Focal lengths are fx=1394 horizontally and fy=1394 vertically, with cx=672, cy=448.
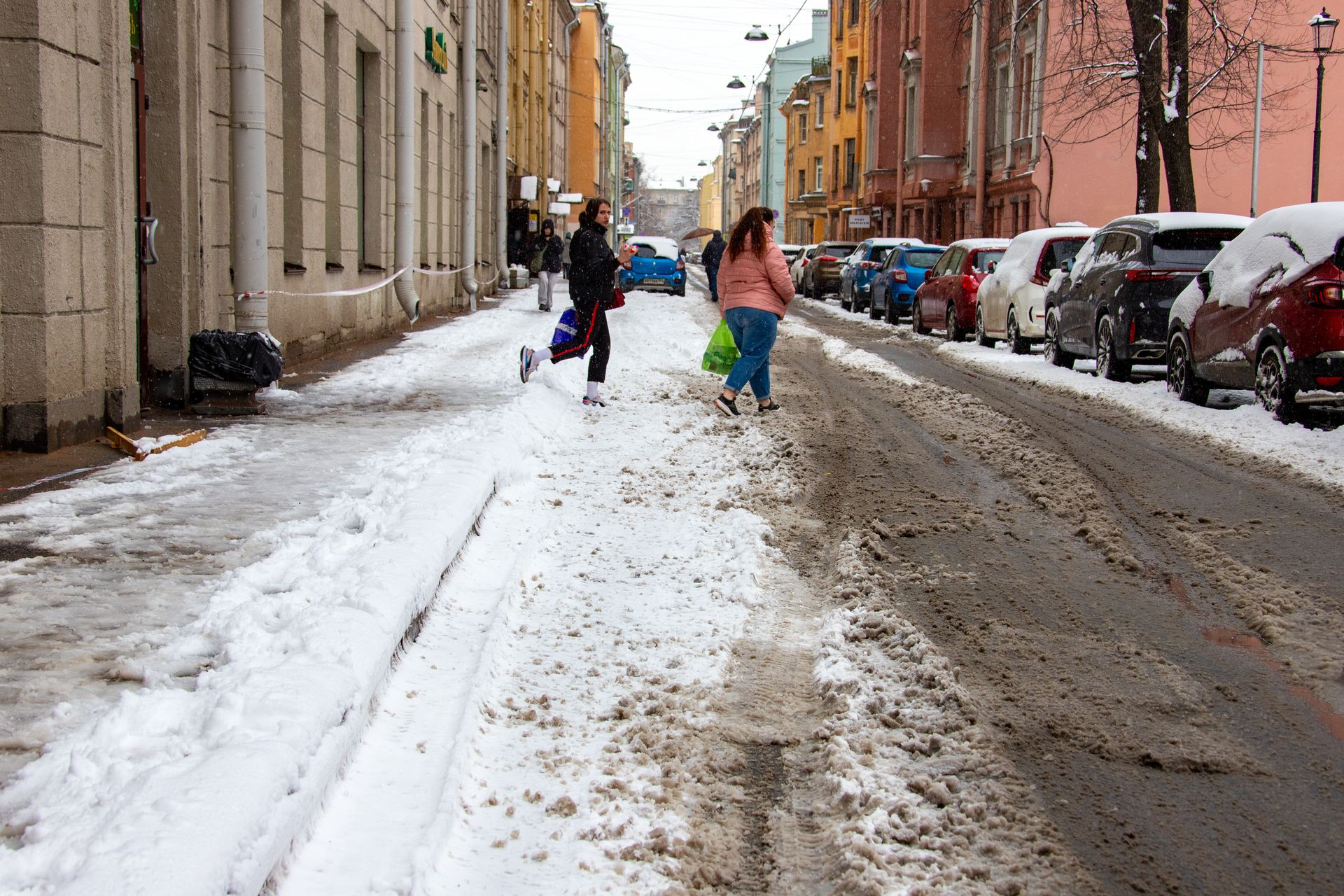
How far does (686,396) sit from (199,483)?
5.85 meters

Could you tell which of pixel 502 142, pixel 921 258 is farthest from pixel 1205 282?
pixel 502 142

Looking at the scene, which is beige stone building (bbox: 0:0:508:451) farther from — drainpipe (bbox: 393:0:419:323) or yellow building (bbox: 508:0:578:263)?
yellow building (bbox: 508:0:578:263)

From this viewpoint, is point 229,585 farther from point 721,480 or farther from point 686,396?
point 686,396

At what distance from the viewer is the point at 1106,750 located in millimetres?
3791

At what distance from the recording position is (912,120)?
49.0 metres

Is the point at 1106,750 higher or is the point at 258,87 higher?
the point at 258,87

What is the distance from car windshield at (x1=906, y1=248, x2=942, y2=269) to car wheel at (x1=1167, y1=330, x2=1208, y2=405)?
14.1m

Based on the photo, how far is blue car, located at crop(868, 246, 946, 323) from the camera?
26.3 m

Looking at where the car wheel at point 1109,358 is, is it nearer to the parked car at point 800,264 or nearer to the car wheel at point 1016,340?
the car wheel at point 1016,340

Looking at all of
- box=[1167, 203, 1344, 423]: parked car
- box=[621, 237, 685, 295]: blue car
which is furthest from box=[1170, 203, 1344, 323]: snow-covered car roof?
box=[621, 237, 685, 295]: blue car

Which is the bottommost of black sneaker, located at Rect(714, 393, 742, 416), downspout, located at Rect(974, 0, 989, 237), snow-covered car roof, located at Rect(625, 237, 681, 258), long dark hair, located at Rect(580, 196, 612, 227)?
black sneaker, located at Rect(714, 393, 742, 416)

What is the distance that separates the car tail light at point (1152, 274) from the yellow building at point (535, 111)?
19.8m

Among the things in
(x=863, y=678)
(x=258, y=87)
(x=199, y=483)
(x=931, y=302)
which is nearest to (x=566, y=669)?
(x=863, y=678)

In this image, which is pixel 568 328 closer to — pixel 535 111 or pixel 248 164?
pixel 248 164
